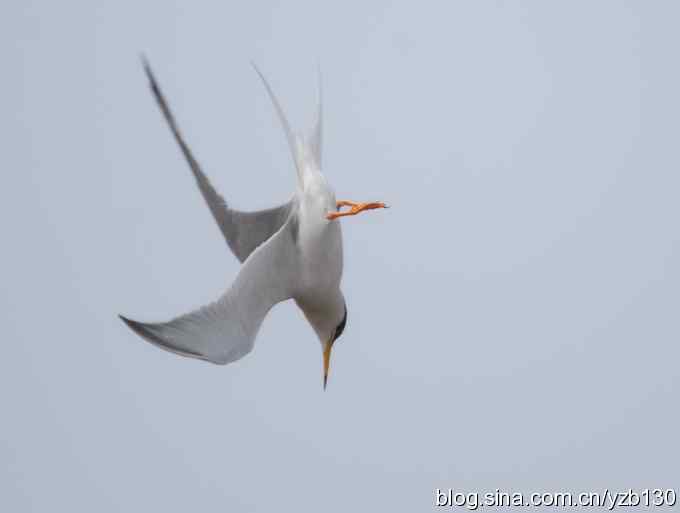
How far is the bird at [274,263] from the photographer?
12.5ft

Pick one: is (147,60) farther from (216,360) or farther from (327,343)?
(327,343)

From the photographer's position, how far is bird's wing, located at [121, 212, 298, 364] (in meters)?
3.73

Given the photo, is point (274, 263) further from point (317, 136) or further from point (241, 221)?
point (317, 136)

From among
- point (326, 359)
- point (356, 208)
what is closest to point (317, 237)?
point (356, 208)

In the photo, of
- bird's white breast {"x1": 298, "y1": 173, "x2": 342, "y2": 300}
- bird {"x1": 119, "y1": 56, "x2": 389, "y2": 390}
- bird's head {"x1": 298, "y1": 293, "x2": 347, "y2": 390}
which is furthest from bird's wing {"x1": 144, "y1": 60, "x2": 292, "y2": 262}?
bird's head {"x1": 298, "y1": 293, "x2": 347, "y2": 390}

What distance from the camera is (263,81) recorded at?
4332 millimetres

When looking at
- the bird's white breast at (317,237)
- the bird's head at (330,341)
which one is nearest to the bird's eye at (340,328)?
the bird's head at (330,341)

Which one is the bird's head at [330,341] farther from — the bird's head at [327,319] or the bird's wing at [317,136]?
the bird's wing at [317,136]

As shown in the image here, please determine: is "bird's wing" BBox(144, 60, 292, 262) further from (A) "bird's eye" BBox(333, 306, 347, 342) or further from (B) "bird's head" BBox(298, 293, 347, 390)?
(A) "bird's eye" BBox(333, 306, 347, 342)

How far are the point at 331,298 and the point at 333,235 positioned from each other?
0.36m

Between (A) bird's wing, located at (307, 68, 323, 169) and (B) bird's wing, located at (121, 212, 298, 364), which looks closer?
(B) bird's wing, located at (121, 212, 298, 364)

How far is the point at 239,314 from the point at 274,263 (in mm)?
289

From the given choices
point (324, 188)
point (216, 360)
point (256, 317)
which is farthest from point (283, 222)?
point (216, 360)

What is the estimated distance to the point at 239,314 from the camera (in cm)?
395
